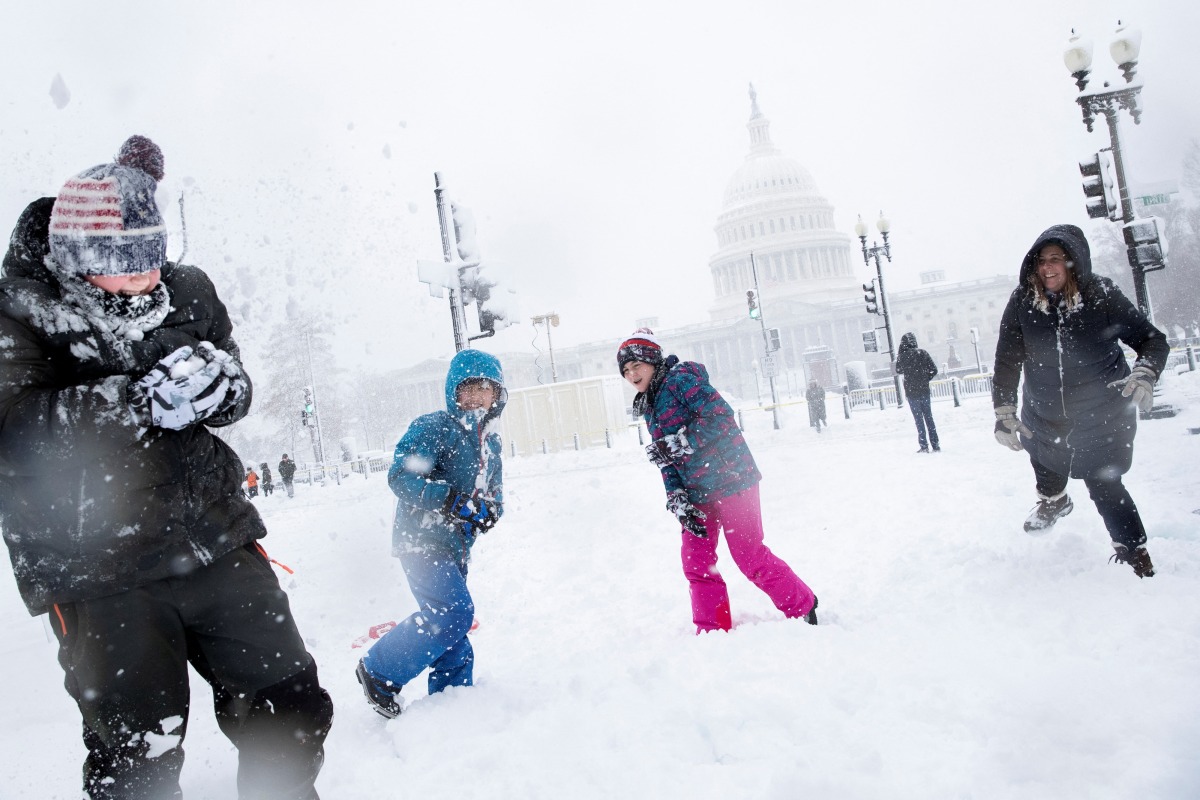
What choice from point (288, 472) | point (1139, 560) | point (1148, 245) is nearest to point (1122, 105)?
point (1148, 245)

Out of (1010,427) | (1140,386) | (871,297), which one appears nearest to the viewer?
(1140,386)

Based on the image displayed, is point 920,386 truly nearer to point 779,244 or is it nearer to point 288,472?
point 288,472

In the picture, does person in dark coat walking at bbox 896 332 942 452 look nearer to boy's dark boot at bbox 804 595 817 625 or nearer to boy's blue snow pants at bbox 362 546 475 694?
boy's dark boot at bbox 804 595 817 625

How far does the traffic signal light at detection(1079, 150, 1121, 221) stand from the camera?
30.7 ft

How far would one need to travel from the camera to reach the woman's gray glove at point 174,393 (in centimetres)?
178

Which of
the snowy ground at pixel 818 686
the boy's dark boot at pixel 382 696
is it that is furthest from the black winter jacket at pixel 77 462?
the boy's dark boot at pixel 382 696

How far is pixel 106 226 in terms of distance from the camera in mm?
1868

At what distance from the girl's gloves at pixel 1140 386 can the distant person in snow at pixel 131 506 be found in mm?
3654

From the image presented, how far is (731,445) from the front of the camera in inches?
146

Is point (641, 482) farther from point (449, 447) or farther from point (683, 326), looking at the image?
point (683, 326)

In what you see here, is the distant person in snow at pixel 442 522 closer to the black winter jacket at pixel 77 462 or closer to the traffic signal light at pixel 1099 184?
the black winter jacket at pixel 77 462

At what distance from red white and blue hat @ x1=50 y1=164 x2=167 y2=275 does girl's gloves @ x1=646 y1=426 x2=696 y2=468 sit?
2.33 meters

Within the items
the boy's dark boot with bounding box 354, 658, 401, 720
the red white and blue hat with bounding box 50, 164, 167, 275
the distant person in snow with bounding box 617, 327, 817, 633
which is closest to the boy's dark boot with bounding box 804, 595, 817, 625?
the distant person in snow with bounding box 617, 327, 817, 633

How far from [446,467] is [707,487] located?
48.6 inches
